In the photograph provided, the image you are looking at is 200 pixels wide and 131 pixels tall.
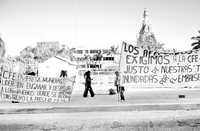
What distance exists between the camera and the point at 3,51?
6.26m

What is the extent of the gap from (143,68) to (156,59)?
0.66 m

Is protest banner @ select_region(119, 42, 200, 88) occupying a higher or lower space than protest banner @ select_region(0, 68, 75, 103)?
higher

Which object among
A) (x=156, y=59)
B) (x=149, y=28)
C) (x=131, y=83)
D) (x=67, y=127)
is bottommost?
(x=67, y=127)

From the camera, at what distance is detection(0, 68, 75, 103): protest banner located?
47.8 ft

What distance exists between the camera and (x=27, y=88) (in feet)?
47.9

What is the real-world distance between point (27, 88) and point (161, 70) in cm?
569

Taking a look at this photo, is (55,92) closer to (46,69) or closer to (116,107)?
(116,107)

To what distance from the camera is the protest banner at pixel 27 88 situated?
14.6 m

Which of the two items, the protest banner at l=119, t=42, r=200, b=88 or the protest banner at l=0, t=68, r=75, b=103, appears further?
the protest banner at l=0, t=68, r=75, b=103

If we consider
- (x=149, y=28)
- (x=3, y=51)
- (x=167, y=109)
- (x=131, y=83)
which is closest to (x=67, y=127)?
(x=3, y=51)

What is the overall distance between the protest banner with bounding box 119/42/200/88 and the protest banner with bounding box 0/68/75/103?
306 cm

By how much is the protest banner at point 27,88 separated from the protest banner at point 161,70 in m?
3.06

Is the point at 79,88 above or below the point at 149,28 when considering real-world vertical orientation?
below

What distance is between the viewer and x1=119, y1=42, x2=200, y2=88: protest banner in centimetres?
1440
